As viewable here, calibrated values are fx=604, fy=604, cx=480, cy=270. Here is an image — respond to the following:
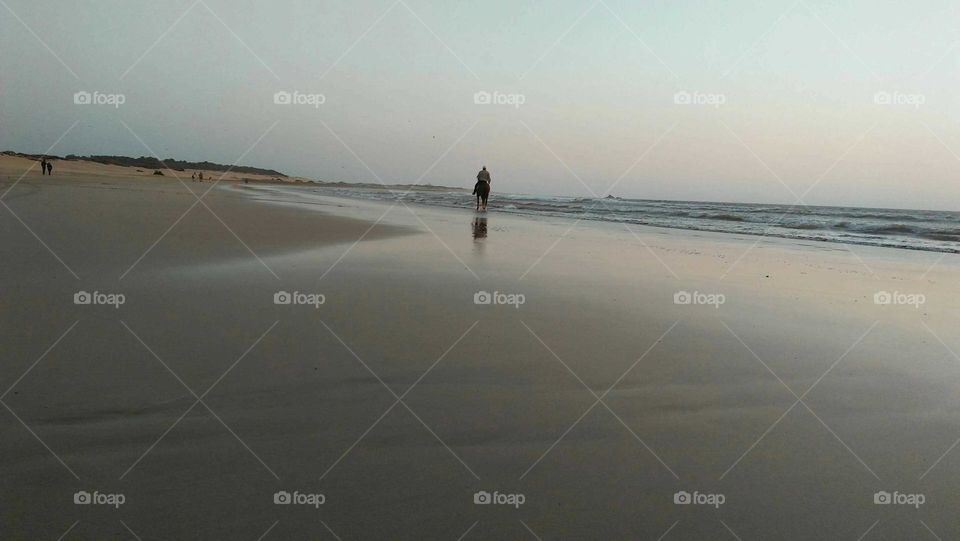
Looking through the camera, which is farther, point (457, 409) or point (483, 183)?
point (483, 183)

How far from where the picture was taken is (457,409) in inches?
139

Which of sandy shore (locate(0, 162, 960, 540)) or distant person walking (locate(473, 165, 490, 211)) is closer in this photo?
sandy shore (locate(0, 162, 960, 540))

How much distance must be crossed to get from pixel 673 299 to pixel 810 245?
1091 cm

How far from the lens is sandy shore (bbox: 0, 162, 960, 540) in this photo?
253cm

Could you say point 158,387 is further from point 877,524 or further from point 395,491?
point 877,524

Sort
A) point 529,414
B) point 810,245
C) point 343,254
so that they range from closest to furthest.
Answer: point 529,414
point 343,254
point 810,245

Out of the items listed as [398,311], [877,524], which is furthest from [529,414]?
[398,311]

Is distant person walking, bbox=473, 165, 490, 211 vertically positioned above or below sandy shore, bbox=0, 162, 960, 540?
above

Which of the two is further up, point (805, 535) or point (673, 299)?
point (673, 299)

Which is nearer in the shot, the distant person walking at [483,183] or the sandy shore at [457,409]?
the sandy shore at [457,409]

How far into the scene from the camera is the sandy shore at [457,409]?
8.29ft

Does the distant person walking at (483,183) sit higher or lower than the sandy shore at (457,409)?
higher

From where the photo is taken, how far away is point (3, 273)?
6.39m

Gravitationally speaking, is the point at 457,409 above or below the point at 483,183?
below
